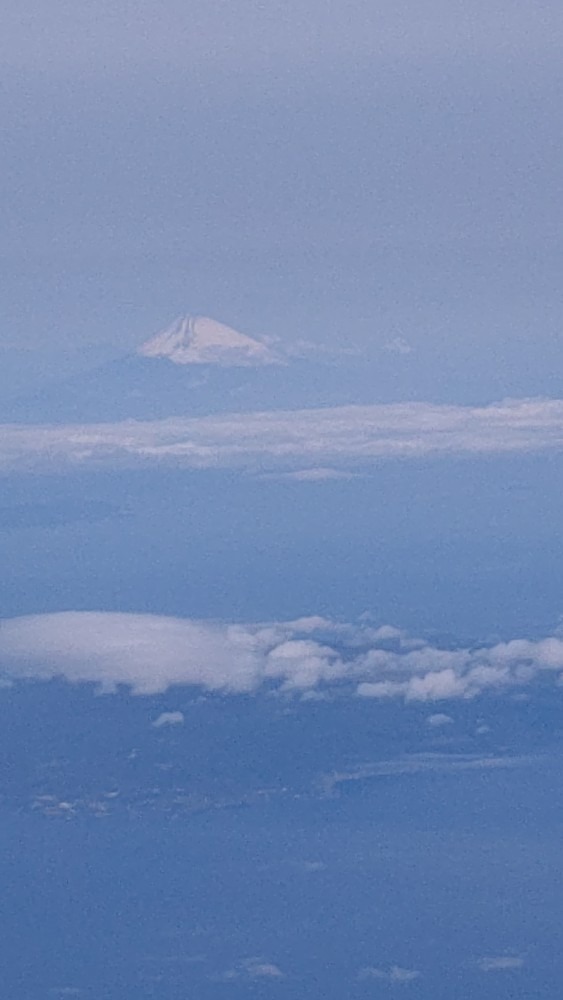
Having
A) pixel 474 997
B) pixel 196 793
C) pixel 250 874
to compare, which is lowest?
pixel 474 997

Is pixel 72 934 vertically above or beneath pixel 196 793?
beneath

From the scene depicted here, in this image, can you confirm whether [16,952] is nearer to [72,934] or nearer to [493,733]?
[72,934]

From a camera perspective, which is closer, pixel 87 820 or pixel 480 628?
pixel 87 820

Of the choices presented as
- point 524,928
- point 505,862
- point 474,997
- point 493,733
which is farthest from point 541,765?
point 474,997

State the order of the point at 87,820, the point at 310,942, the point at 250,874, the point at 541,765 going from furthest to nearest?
the point at 541,765 → the point at 87,820 → the point at 250,874 → the point at 310,942

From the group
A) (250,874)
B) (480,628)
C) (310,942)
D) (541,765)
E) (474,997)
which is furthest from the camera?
(480,628)

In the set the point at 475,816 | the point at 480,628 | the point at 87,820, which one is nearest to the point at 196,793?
the point at 87,820

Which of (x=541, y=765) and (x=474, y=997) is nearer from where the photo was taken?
(x=474, y=997)

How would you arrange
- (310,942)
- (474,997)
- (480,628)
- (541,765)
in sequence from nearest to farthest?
(474,997)
(310,942)
(541,765)
(480,628)

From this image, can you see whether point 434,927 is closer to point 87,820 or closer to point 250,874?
point 250,874
